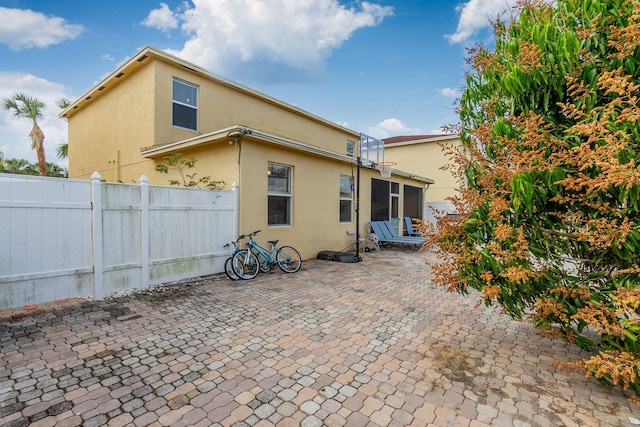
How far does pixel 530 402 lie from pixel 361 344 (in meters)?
1.53

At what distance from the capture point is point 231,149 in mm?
6660

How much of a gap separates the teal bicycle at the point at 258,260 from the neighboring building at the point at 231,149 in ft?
1.42

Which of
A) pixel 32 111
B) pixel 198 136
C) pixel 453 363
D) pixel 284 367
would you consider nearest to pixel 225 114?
pixel 198 136

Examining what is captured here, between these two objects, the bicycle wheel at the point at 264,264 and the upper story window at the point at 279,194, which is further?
the upper story window at the point at 279,194

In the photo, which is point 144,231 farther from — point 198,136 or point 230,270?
point 198,136

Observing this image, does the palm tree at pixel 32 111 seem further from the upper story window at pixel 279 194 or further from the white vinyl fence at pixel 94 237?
the upper story window at pixel 279 194

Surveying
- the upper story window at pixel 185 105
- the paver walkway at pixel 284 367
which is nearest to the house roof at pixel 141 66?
the upper story window at pixel 185 105

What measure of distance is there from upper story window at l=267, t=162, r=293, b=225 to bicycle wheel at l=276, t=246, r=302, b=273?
30.0 inches

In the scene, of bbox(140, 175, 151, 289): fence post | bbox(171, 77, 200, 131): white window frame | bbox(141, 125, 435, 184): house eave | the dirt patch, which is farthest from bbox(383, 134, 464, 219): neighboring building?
bbox(140, 175, 151, 289): fence post

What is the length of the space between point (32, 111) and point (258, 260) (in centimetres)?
1512

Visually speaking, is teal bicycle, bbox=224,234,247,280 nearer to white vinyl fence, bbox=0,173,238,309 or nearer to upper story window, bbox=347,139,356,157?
white vinyl fence, bbox=0,173,238,309

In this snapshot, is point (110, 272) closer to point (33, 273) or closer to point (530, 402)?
point (33, 273)

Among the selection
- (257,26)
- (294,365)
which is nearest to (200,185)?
(294,365)

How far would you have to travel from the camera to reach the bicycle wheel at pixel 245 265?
5.94 metres
